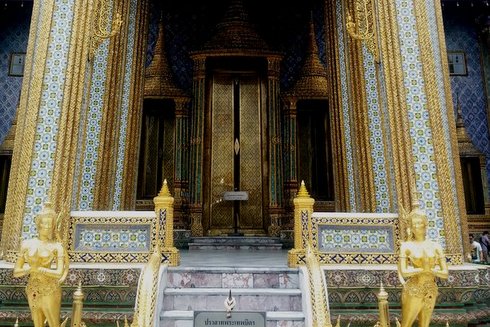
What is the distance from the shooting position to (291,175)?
969 centimetres

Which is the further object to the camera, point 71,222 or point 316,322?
point 71,222

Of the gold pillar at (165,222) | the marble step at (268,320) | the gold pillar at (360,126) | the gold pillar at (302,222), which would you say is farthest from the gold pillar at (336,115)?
the marble step at (268,320)

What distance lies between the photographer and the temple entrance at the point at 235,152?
934 cm

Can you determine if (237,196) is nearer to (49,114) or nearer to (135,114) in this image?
(135,114)

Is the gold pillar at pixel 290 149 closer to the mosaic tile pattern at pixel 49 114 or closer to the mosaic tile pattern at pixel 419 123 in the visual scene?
the mosaic tile pattern at pixel 419 123

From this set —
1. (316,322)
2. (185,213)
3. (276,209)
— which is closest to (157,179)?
(185,213)

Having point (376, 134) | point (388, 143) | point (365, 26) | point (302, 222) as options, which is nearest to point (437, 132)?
point (388, 143)

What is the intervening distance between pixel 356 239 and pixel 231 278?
1.68 metres

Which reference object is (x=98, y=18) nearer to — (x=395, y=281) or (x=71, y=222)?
(x=71, y=222)

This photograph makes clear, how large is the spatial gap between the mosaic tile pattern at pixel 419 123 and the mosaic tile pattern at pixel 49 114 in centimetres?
452

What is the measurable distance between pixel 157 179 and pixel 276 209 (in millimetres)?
2812

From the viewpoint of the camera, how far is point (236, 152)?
958 centimetres

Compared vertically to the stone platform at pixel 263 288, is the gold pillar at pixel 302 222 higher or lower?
higher

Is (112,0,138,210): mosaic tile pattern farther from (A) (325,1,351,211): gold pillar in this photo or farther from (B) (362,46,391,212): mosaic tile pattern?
(B) (362,46,391,212): mosaic tile pattern
